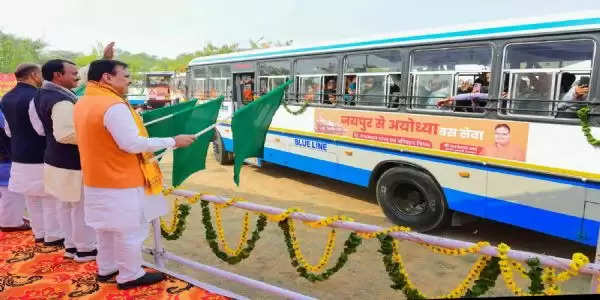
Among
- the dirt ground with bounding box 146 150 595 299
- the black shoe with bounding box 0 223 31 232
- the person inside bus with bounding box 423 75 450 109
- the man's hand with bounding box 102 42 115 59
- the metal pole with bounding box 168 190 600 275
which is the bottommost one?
the dirt ground with bounding box 146 150 595 299

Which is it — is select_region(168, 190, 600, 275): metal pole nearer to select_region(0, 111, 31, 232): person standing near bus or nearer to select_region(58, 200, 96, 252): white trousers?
select_region(58, 200, 96, 252): white trousers

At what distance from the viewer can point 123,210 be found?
9.74 ft

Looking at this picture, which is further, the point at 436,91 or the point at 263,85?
the point at 263,85

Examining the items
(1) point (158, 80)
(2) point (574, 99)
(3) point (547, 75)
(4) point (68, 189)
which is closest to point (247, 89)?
(4) point (68, 189)

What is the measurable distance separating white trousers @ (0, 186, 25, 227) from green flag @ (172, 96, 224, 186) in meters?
2.53

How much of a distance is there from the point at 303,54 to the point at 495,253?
18.9ft

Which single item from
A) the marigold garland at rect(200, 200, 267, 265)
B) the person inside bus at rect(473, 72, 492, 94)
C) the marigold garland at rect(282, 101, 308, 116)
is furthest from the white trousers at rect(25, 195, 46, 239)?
the person inside bus at rect(473, 72, 492, 94)

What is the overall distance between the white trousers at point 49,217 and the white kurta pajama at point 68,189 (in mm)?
245

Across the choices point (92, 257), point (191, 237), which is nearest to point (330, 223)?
point (92, 257)

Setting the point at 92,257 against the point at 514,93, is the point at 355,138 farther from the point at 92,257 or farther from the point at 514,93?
the point at 92,257

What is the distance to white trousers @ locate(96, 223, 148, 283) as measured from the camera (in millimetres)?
3102

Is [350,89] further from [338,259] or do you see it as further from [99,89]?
[99,89]

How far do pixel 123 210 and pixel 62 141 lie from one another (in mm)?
970

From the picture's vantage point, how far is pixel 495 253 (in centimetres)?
234
